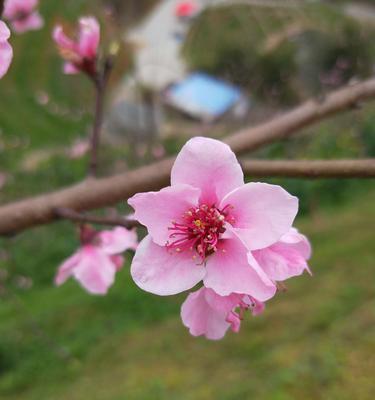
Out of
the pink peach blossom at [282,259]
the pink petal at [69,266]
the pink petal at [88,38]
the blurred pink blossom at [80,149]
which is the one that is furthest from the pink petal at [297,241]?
the blurred pink blossom at [80,149]

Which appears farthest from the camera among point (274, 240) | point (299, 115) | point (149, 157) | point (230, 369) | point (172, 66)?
point (172, 66)

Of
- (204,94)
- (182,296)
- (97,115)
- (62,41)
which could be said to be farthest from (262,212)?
(204,94)

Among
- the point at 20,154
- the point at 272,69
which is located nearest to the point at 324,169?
the point at 272,69

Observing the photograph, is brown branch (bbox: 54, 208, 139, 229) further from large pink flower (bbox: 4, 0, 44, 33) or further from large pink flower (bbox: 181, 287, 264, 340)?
large pink flower (bbox: 4, 0, 44, 33)

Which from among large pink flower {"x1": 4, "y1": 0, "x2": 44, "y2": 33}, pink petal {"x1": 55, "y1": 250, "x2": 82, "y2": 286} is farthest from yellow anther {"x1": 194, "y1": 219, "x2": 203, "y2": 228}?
large pink flower {"x1": 4, "y1": 0, "x2": 44, "y2": 33}

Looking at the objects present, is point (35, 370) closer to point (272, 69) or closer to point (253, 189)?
point (253, 189)

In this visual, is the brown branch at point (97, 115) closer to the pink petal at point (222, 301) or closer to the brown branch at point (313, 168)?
the brown branch at point (313, 168)

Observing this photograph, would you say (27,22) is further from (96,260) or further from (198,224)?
(198,224)
